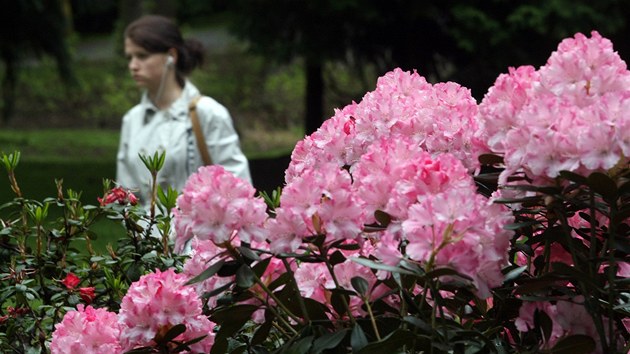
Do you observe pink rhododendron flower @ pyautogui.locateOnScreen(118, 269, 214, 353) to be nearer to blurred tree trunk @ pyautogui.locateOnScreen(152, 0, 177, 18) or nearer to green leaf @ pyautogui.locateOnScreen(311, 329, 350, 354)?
green leaf @ pyautogui.locateOnScreen(311, 329, 350, 354)

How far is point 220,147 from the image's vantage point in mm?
5762

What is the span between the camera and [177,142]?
584cm

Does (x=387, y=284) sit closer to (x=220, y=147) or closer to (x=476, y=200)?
(x=476, y=200)

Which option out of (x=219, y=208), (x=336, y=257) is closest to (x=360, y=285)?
(x=336, y=257)

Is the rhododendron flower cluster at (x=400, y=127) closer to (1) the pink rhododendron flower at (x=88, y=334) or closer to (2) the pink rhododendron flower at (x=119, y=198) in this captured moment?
(1) the pink rhododendron flower at (x=88, y=334)

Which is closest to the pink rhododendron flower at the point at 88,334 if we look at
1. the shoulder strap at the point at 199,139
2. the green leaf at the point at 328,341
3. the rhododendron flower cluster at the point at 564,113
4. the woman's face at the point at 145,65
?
the green leaf at the point at 328,341

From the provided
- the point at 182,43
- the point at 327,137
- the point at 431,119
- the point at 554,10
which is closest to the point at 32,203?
the point at 327,137

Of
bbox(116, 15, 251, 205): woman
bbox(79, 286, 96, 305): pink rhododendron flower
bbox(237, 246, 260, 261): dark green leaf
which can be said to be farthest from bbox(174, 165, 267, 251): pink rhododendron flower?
bbox(116, 15, 251, 205): woman

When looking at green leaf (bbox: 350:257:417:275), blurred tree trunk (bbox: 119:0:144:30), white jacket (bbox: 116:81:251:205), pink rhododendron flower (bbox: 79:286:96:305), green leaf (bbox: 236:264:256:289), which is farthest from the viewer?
blurred tree trunk (bbox: 119:0:144:30)

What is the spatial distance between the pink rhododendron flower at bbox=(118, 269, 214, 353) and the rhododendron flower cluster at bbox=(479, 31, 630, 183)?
2.04 ft

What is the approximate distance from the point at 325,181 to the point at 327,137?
1.35ft

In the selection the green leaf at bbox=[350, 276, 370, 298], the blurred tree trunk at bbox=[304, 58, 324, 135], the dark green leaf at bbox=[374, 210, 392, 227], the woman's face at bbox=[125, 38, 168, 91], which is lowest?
the blurred tree trunk at bbox=[304, 58, 324, 135]

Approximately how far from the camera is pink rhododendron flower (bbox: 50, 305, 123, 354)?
7.66 ft

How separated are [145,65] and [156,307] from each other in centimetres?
404
